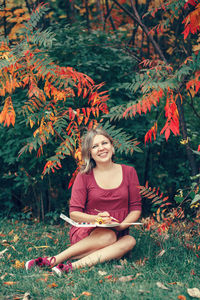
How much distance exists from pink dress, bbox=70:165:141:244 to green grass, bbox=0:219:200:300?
42 centimetres

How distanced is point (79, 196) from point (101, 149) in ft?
1.63

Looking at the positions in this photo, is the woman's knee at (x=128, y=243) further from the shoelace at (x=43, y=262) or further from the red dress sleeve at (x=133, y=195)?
the shoelace at (x=43, y=262)

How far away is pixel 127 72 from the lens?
571 cm

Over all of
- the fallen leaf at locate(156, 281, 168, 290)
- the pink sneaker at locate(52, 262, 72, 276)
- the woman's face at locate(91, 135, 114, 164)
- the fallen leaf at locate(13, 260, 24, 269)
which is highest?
the woman's face at locate(91, 135, 114, 164)

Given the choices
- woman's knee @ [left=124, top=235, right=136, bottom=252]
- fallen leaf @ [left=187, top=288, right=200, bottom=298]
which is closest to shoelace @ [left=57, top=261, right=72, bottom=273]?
woman's knee @ [left=124, top=235, right=136, bottom=252]

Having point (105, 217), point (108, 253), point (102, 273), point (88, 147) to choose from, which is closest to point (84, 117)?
point (88, 147)

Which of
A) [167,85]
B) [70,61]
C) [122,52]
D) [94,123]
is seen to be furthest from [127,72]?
[167,85]

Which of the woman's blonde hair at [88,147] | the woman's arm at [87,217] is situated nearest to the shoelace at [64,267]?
the woman's arm at [87,217]

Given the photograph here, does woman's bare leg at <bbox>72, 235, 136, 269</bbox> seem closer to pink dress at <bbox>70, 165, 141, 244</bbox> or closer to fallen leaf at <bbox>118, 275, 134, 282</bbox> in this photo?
pink dress at <bbox>70, 165, 141, 244</bbox>

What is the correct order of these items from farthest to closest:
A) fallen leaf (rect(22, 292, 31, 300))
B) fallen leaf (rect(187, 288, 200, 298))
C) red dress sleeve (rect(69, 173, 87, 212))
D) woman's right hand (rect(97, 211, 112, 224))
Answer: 1. red dress sleeve (rect(69, 173, 87, 212))
2. woman's right hand (rect(97, 211, 112, 224))
3. fallen leaf (rect(22, 292, 31, 300))
4. fallen leaf (rect(187, 288, 200, 298))

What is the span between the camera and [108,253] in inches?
142

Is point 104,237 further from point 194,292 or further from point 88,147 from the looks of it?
point 194,292

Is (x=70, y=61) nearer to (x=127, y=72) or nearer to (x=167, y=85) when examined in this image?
(x=127, y=72)

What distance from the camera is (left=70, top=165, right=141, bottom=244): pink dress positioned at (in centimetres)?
384
